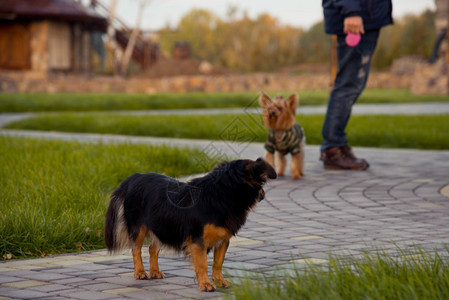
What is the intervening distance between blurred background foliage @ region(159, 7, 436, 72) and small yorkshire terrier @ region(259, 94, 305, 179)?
38158 mm

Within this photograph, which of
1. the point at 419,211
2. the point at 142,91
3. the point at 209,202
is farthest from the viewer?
the point at 142,91

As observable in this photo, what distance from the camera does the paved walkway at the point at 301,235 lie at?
393 centimetres

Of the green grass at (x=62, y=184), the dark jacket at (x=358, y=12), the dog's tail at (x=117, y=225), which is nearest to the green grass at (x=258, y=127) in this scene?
the green grass at (x=62, y=184)

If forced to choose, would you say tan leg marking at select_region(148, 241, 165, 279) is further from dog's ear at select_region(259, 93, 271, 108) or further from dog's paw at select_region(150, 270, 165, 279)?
dog's ear at select_region(259, 93, 271, 108)

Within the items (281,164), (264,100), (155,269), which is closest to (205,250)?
(155,269)

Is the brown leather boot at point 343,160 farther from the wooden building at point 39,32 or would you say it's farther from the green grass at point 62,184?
the wooden building at point 39,32

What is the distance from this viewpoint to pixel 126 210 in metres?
4.17

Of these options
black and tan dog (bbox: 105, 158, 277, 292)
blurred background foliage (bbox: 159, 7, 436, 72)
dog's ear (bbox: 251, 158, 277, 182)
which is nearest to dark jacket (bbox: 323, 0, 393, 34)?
black and tan dog (bbox: 105, 158, 277, 292)

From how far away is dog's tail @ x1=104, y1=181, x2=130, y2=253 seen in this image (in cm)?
421

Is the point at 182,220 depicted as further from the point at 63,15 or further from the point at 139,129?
the point at 63,15

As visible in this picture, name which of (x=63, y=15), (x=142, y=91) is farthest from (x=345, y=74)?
(x=63, y=15)

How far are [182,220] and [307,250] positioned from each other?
1273mm

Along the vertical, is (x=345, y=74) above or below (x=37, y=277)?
above

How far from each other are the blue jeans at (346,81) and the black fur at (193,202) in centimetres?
505
